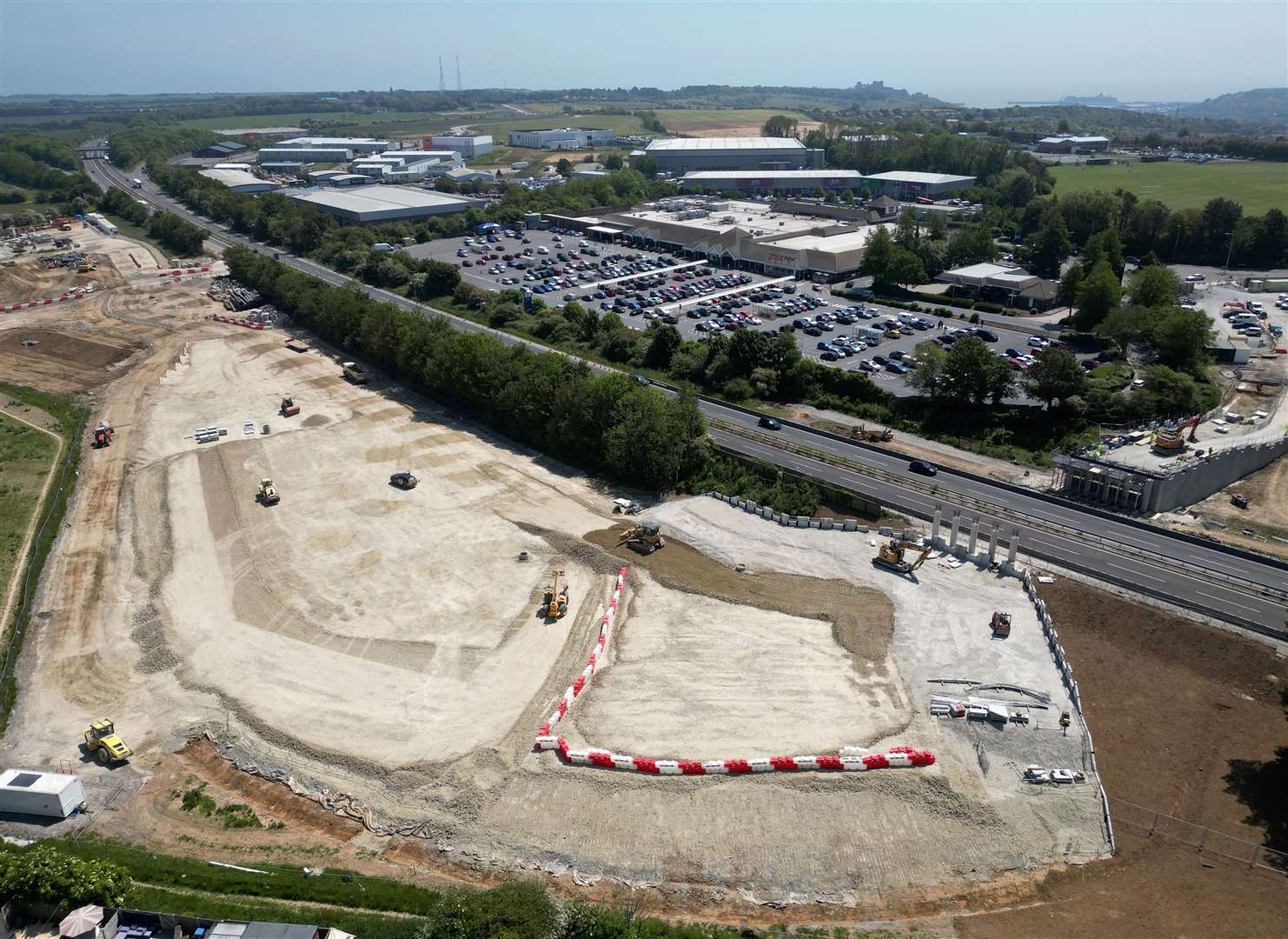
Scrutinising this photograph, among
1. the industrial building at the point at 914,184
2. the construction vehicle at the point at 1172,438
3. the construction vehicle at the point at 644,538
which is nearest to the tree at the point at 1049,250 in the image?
the construction vehicle at the point at 1172,438

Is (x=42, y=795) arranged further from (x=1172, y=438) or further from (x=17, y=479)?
(x=1172, y=438)

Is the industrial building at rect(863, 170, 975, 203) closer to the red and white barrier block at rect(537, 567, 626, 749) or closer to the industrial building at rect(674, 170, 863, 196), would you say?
the industrial building at rect(674, 170, 863, 196)

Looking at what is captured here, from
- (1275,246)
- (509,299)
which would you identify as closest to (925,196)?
(1275,246)

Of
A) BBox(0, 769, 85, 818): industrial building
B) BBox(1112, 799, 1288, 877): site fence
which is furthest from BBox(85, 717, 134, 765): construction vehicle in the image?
BBox(1112, 799, 1288, 877): site fence

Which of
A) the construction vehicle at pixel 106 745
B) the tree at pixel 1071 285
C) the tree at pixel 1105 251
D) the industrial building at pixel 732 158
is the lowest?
the construction vehicle at pixel 106 745

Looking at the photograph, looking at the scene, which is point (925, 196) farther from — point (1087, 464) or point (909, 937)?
point (909, 937)

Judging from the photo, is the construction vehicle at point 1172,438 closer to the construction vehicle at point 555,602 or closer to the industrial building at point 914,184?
the construction vehicle at point 555,602
